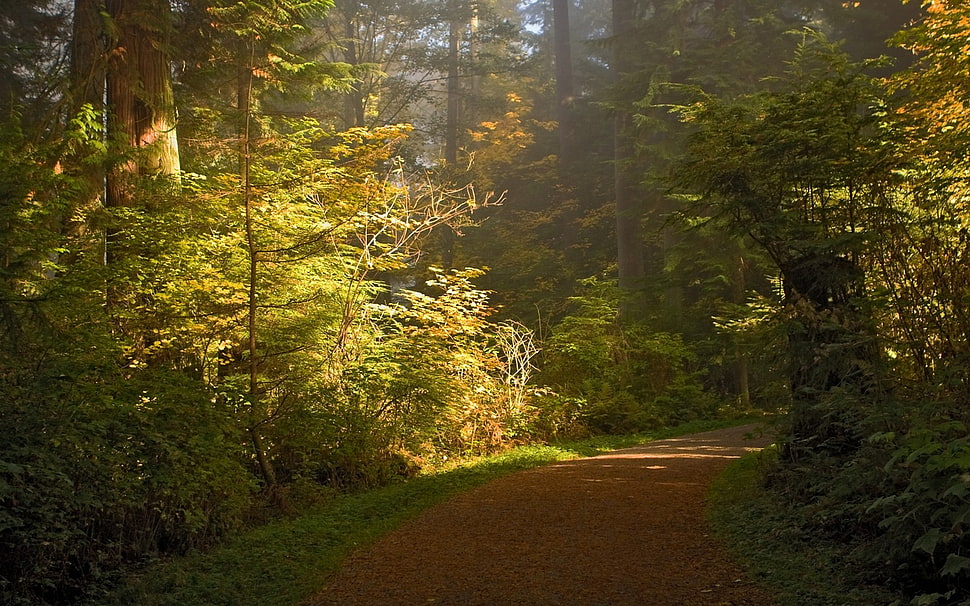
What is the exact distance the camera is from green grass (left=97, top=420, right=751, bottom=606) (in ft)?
16.4

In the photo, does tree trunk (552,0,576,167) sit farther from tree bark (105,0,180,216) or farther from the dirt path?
the dirt path

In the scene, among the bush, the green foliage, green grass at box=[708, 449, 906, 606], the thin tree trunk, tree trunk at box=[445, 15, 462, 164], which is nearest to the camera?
green grass at box=[708, 449, 906, 606]

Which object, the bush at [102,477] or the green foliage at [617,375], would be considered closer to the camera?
the bush at [102,477]

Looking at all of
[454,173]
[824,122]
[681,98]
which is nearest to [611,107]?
[681,98]

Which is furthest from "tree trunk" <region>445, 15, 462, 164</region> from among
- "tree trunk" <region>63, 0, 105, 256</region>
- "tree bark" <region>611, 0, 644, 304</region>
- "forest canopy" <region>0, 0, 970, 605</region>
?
"tree trunk" <region>63, 0, 105, 256</region>

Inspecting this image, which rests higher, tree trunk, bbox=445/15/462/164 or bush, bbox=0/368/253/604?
tree trunk, bbox=445/15/462/164

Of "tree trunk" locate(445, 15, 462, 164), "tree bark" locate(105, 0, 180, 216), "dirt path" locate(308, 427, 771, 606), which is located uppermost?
"tree trunk" locate(445, 15, 462, 164)

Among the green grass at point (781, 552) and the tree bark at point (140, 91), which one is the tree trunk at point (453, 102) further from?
the green grass at point (781, 552)

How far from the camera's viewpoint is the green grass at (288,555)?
5012mm

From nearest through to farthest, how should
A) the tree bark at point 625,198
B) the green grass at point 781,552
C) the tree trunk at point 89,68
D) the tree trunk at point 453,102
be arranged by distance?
the green grass at point 781,552 < the tree trunk at point 89,68 < the tree bark at point 625,198 < the tree trunk at point 453,102

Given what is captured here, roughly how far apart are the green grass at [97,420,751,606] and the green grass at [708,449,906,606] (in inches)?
126

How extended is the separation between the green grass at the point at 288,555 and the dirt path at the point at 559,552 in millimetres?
228

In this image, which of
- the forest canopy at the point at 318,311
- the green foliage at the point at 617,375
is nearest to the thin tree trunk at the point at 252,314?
the forest canopy at the point at 318,311

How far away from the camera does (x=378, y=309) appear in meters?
10.6
